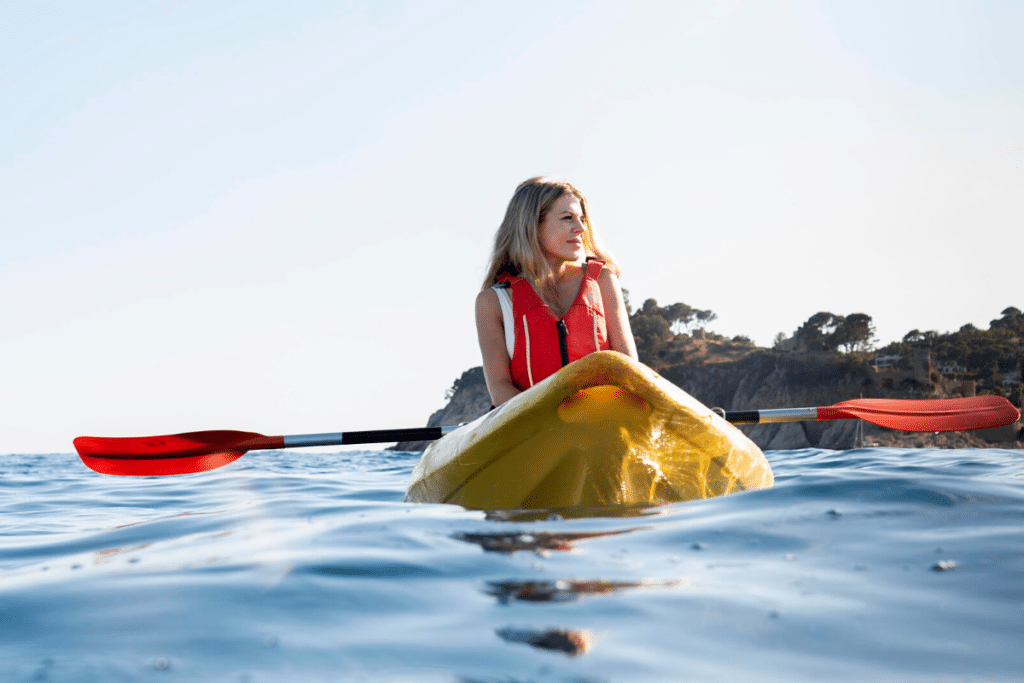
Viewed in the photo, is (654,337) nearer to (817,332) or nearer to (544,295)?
(817,332)

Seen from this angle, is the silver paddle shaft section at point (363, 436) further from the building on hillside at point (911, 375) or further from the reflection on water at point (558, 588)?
the building on hillside at point (911, 375)

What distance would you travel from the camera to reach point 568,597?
146 cm

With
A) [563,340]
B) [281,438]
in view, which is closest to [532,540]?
[563,340]

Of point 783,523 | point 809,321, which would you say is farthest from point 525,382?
point 809,321

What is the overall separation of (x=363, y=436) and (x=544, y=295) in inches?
63.0

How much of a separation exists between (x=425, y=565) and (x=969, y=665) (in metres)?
1.19

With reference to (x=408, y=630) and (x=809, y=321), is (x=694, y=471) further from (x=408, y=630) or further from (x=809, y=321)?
(x=809, y=321)

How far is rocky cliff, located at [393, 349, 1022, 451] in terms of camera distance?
37500 mm

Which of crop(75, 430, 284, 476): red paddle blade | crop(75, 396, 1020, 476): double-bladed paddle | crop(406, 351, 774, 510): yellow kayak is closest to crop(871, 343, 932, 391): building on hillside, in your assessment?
crop(75, 396, 1020, 476): double-bladed paddle

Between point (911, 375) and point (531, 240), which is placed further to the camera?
point (911, 375)

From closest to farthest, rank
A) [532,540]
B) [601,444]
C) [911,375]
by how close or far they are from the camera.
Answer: [532,540]
[601,444]
[911,375]

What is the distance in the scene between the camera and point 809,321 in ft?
156

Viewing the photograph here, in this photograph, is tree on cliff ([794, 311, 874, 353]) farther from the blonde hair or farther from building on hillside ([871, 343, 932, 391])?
the blonde hair

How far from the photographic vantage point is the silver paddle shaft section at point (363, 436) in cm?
448
